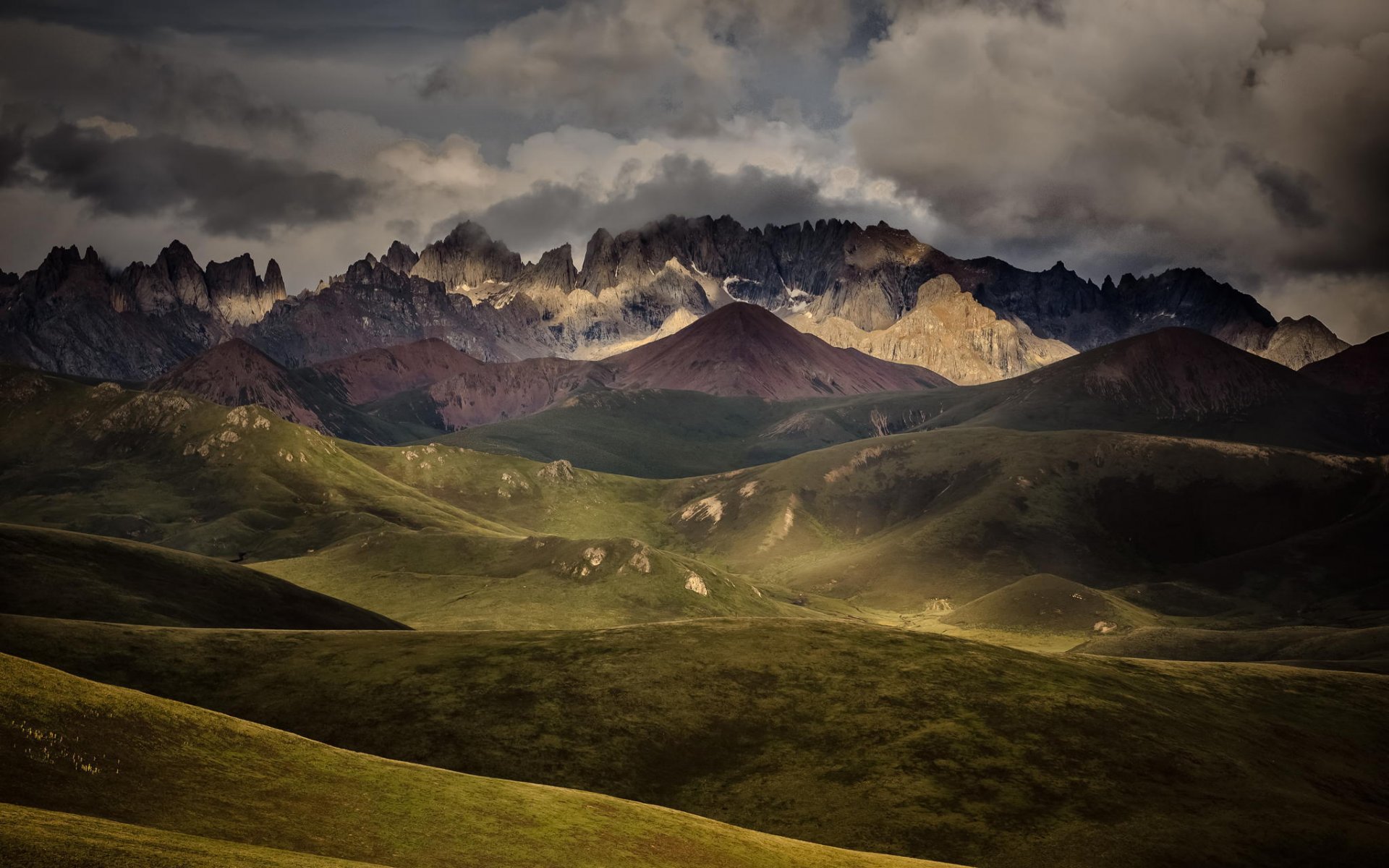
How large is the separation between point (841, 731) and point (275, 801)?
316ft

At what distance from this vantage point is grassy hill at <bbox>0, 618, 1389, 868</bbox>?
4921 inches

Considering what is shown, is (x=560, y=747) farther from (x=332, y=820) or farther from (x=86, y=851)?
(x=86, y=851)

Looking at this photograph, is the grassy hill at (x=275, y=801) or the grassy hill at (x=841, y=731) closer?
the grassy hill at (x=275, y=801)

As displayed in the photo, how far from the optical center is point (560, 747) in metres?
143

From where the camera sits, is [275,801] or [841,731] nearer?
[275,801]

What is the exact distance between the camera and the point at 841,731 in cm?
15125

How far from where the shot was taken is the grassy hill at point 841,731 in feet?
410

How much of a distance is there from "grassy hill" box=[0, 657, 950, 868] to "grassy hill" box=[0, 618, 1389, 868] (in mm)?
44748

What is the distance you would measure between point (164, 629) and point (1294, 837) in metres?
159

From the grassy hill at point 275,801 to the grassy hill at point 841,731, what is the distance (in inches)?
1762

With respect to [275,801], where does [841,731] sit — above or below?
below

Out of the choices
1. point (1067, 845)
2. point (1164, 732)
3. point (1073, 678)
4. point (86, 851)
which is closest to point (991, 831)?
point (1067, 845)

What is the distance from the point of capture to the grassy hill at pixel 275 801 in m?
60.9

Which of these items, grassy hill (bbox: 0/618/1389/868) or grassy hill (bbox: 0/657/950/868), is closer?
grassy hill (bbox: 0/657/950/868)
